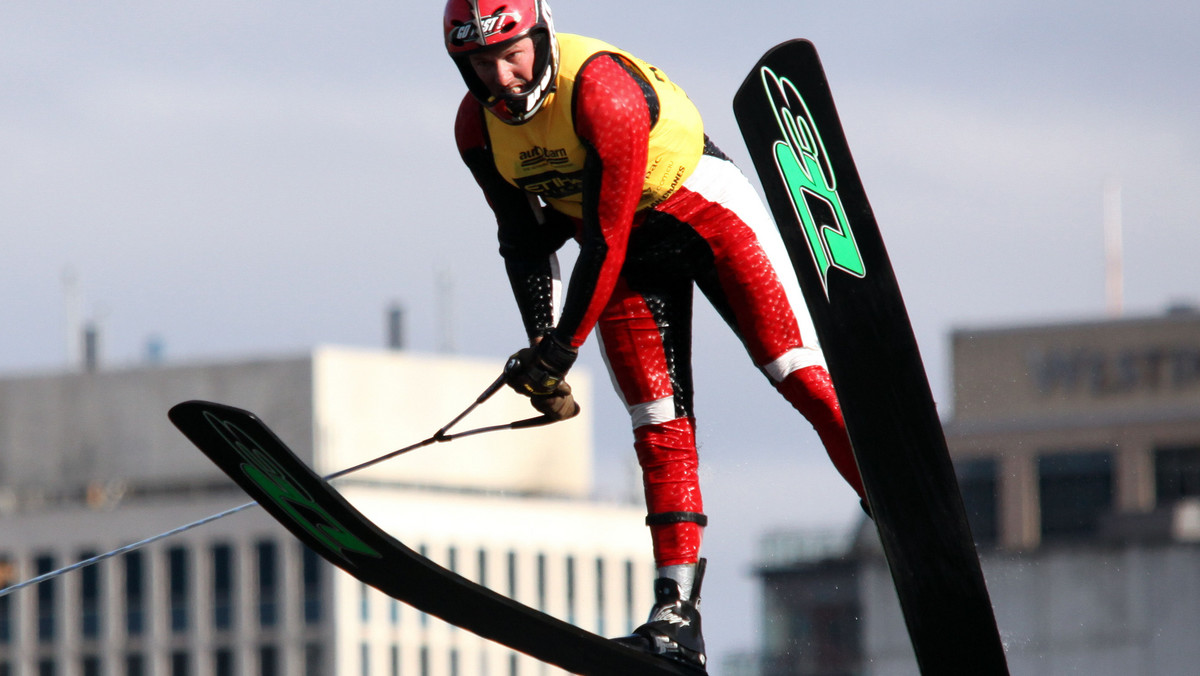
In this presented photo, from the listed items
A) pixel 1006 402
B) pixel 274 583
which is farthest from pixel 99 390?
pixel 1006 402

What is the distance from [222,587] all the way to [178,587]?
150 cm

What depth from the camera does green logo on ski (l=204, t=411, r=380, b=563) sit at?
7422 mm

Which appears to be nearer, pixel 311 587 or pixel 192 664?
pixel 192 664

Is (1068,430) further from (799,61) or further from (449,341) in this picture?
(799,61)

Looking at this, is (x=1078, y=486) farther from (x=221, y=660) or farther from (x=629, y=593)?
(x=221, y=660)

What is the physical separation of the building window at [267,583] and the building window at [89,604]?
18.0ft

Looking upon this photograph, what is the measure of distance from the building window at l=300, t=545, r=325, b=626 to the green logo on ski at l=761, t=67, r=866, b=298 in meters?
71.8

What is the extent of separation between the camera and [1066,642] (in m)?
11.8

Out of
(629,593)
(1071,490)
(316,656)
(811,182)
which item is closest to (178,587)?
(316,656)

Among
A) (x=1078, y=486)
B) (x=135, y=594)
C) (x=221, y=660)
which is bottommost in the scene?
(x=221, y=660)

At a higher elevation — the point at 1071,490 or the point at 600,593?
the point at 1071,490

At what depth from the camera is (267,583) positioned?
78.6 meters

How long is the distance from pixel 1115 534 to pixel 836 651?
48.4 feet

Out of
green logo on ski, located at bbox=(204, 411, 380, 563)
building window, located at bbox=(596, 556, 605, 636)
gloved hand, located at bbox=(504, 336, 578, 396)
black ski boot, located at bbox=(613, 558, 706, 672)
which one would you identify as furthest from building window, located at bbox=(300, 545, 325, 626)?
gloved hand, located at bbox=(504, 336, 578, 396)
